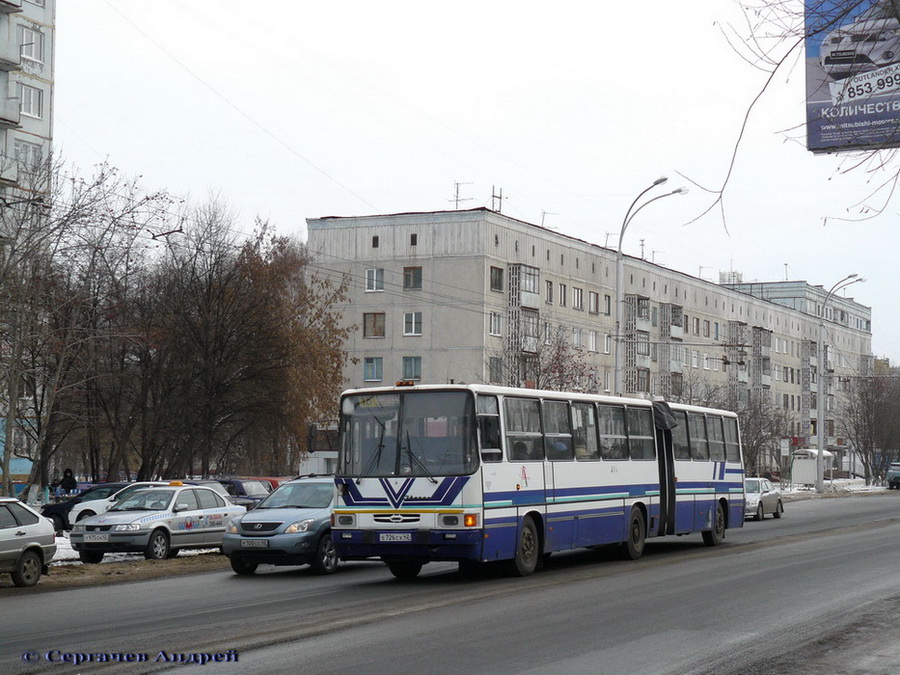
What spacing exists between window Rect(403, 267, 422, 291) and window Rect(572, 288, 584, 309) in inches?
441

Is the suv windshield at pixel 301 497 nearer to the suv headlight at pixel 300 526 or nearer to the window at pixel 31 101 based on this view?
the suv headlight at pixel 300 526

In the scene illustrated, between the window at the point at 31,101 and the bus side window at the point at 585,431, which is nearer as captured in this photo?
the bus side window at the point at 585,431

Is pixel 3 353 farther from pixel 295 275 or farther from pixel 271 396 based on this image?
pixel 295 275

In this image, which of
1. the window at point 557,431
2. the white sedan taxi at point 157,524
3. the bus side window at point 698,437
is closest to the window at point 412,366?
the bus side window at point 698,437

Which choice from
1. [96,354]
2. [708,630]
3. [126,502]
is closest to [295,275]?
[96,354]

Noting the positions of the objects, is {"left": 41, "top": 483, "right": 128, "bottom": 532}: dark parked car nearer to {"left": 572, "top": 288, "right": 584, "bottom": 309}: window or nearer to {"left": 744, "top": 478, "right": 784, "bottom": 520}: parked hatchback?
{"left": 744, "top": 478, "right": 784, "bottom": 520}: parked hatchback

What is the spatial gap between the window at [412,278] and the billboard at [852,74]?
59980 mm

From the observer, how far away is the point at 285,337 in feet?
162

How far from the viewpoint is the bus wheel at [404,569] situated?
19.0 metres

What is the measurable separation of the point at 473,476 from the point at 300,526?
150 inches

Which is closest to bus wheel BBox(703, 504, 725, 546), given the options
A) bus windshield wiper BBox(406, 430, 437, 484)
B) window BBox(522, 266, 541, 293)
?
bus windshield wiper BBox(406, 430, 437, 484)

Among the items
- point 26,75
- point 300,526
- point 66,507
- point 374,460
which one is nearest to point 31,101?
point 26,75

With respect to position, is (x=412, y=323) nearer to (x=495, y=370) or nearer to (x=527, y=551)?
(x=495, y=370)

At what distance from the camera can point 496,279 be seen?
69.8 m
